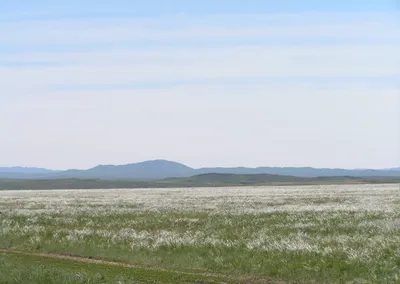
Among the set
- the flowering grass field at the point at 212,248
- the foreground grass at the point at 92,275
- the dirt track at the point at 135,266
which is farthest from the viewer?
the dirt track at the point at 135,266

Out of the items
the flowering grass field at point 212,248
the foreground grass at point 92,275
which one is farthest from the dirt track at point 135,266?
the foreground grass at point 92,275

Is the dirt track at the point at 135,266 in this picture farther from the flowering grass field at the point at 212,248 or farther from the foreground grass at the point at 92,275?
the foreground grass at the point at 92,275

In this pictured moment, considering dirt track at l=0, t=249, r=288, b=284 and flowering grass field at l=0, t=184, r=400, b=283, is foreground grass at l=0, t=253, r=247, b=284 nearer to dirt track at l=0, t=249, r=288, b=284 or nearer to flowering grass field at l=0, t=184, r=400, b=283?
flowering grass field at l=0, t=184, r=400, b=283

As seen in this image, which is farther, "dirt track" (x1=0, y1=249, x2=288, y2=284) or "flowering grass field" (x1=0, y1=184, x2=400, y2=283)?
"dirt track" (x1=0, y1=249, x2=288, y2=284)

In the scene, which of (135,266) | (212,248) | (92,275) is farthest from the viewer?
(212,248)

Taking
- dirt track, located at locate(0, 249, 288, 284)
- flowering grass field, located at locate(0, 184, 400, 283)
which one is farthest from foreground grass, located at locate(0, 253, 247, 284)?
dirt track, located at locate(0, 249, 288, 284)

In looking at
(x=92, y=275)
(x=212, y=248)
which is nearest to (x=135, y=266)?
(x=212, y=248)

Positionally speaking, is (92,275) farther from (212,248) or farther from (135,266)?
(212,248)

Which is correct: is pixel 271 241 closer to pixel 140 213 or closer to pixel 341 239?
pixel 341 239

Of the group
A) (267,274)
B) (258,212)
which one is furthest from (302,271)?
(258,212)

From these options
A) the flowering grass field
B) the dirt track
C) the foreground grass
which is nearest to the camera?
the foreground grass

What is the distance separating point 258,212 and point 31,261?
73.8ft

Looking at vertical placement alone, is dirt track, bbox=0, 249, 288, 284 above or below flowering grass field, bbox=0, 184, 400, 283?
below

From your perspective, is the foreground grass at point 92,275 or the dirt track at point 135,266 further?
the dirt track at point 135,266
